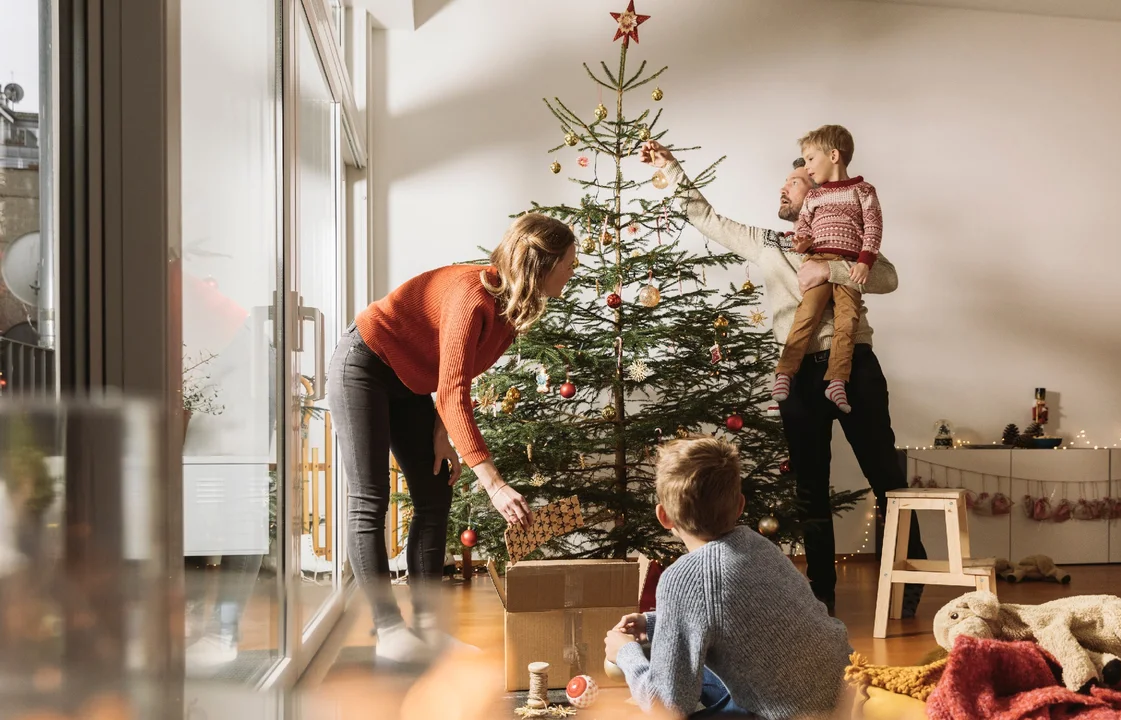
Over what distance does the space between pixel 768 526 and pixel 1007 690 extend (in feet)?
3.24

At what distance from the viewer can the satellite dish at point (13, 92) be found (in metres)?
0.75

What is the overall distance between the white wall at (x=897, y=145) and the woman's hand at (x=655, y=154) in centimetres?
105

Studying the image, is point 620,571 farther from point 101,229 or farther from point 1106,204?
point 1106,204

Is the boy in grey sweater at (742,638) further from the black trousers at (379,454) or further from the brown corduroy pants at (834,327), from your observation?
the brown corduroy pants at (834,327)

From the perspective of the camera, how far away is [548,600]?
2.08 m

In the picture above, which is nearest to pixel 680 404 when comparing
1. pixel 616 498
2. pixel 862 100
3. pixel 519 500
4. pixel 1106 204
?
pixel 616 498

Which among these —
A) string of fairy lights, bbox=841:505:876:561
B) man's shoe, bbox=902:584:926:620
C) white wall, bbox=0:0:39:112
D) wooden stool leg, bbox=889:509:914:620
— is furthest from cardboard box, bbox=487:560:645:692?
string of fairy lights, bbox=841:505:876:561

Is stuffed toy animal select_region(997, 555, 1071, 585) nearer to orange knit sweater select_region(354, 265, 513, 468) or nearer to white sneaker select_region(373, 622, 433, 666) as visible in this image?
orange knit sweater select_region(354, 265, 513, 468)

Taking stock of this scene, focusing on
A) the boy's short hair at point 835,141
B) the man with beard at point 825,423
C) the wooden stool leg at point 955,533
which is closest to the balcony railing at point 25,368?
the man with beard at point 825,423

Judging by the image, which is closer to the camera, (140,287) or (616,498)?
(140,287)

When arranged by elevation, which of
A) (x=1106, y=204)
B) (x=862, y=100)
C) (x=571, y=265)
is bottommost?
(x=571, y=265)

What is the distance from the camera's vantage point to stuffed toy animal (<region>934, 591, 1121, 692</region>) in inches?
69.4

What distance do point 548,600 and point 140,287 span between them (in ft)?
4.31

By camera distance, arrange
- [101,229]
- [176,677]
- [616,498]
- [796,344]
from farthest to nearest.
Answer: [796,344] → [616,498] → [101,229] → [176,677]
